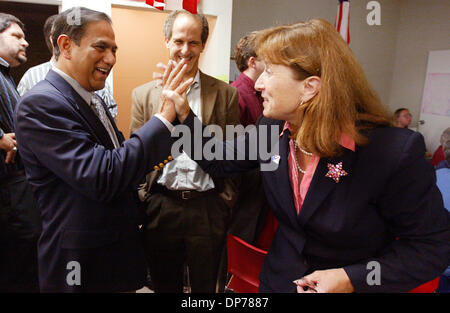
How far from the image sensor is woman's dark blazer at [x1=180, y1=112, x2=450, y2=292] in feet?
3.54

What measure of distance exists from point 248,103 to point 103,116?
1003 mm

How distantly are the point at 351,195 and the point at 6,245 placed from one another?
202cm

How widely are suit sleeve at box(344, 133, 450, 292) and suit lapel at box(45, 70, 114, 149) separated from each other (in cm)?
97

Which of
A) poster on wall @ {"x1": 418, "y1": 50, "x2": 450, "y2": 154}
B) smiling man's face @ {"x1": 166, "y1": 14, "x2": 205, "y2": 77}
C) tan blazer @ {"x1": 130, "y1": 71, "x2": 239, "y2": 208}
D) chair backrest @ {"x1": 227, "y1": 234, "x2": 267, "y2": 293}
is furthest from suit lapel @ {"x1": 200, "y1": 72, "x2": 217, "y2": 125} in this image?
poster on wall @ {"x1": 418, "y1": 50, "x2": 450, "y2": 154}

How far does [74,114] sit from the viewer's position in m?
1.20

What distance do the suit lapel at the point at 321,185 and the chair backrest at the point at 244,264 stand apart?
0.41 metres

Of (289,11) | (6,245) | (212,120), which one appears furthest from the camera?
(289,11)

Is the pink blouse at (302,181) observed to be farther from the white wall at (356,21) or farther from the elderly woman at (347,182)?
the white wall at (356,21)

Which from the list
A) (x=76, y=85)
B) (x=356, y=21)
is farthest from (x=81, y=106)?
(x=356, y=21)

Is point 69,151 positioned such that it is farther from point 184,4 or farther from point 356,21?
point 356,21

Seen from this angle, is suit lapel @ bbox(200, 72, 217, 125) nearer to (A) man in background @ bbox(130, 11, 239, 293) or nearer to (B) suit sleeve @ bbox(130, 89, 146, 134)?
(A) man in background @ bbox(130, 11, 239, 293)

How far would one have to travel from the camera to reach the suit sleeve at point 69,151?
3.70 feet
